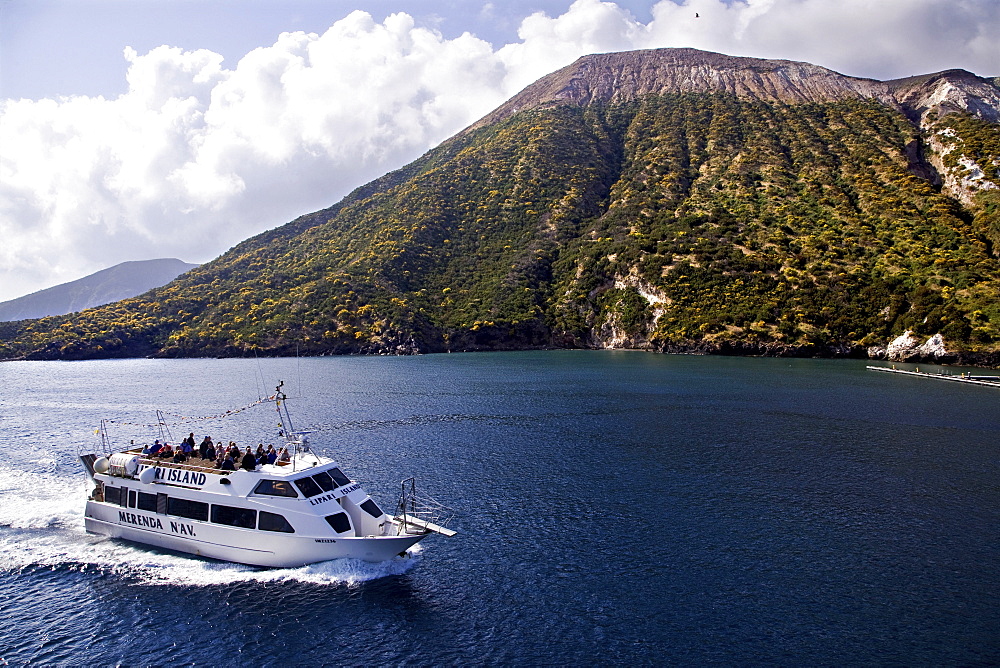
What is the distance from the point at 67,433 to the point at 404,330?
314 feet

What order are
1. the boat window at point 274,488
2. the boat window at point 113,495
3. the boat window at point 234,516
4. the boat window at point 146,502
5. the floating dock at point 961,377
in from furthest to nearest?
the floating dock at point 961,377 < the boat window at point 113,495 < the boat window at point 146,502 < the boat window at point 234,516 < the boat window at point 274,488

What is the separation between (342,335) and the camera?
146625 mm

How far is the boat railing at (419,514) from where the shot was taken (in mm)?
24609

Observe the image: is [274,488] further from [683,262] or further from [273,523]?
[683,262]

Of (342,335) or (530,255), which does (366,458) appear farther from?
(530,255)

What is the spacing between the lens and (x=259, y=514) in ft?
80.2

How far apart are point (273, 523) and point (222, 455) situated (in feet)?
15.9

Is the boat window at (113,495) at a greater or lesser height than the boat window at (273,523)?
greater

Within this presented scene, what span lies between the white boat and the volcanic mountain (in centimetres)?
10681

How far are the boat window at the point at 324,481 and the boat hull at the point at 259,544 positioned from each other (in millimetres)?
2136

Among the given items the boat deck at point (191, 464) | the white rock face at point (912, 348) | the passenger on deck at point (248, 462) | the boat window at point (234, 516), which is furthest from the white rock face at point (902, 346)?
the boat window at point (234, 516)

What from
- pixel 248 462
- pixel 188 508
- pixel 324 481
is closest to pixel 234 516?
pixel 248 462

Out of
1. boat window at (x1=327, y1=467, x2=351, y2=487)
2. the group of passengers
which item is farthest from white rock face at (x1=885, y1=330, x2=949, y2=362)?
the group of passengers

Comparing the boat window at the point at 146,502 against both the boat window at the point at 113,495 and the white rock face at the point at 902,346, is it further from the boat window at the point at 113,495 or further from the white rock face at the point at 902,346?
the white rock face at the point at 902,346
